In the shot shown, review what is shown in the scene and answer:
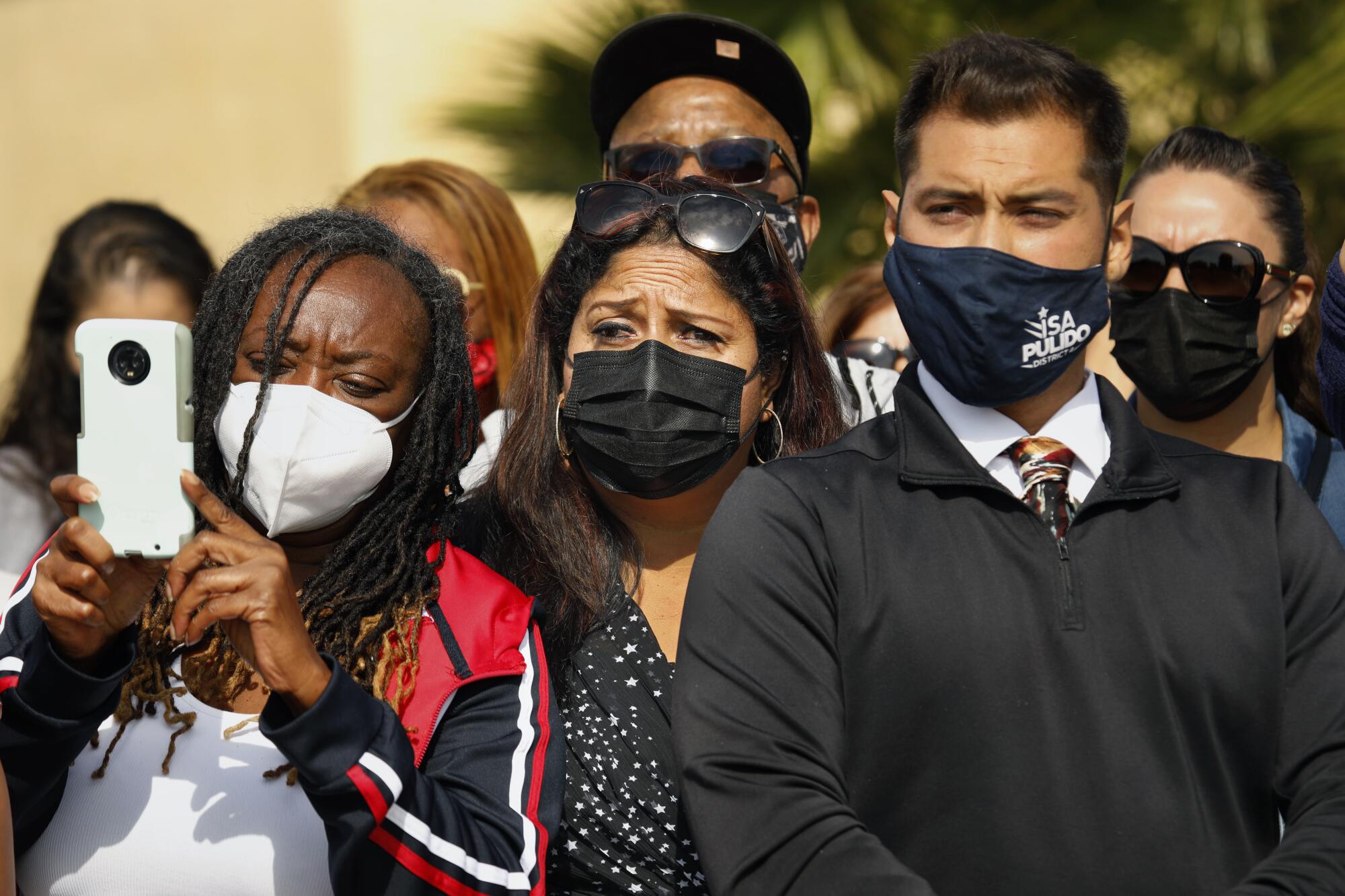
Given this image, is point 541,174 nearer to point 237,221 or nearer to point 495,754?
point 237,221

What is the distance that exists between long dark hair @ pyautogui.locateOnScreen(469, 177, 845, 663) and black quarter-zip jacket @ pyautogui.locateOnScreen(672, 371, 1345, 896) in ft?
2.07

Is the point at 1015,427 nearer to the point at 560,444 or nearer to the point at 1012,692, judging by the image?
the point at 1012,692

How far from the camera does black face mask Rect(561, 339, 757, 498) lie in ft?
9.31

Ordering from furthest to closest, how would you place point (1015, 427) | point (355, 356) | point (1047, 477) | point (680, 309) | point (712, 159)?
1. point (712, 159)
2. point (680, 309)
3. point (355, 356)
4. point (1015, 427)
5. point (1047, 477)

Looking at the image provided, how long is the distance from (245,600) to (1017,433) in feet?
4.24

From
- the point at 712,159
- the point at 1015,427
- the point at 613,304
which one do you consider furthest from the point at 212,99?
the point at 1015,427

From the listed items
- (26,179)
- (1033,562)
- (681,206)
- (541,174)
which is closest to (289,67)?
(26,179)

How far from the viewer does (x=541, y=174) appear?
7434mm

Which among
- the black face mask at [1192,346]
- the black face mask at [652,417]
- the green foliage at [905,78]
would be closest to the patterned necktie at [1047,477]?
the black face mask at [652,417]

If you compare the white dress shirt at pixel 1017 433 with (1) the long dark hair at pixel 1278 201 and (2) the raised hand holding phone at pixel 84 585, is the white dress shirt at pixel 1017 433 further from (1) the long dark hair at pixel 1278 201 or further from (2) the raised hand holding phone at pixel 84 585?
(1) the long dark hair at pixel 1278 201

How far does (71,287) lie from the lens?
14.9 ft

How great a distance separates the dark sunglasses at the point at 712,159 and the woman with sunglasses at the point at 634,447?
0.60 m

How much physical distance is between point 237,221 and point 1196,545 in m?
8.37

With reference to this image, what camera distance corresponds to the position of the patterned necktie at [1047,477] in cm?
231
